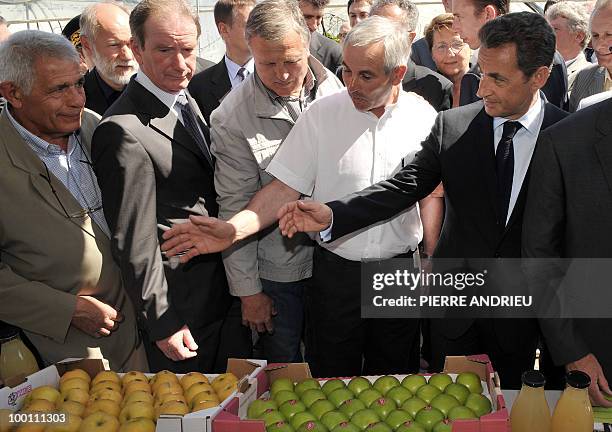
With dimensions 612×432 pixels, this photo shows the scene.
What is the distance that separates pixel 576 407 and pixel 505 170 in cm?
95

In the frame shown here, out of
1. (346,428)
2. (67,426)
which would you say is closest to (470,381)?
(346,428)

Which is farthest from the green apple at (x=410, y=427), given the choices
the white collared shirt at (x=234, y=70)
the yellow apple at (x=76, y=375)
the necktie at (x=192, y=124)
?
the white collared shirt at (x=234, y=70)

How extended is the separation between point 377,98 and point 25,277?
156 cm

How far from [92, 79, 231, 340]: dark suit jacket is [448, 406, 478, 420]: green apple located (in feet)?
3.75

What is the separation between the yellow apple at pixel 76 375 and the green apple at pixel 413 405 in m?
1.07

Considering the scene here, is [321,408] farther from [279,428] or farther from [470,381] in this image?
[470,381]

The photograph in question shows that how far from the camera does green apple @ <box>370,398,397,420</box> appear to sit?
1938 millimetres

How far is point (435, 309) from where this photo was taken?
2648 millimetres

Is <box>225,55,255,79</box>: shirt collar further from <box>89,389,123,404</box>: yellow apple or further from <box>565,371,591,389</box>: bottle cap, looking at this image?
<box>565,371,591,389</box>: bottle cap

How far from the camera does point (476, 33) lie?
12.5ft

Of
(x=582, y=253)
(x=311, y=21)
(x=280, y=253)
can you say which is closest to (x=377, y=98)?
(x=280, y=253)

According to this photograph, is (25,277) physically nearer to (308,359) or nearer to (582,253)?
(308,359)

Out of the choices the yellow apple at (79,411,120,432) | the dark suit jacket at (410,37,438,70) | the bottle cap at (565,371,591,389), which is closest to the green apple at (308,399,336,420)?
the yellow apple at (79,411,120,432)

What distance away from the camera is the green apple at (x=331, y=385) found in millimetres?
2088
